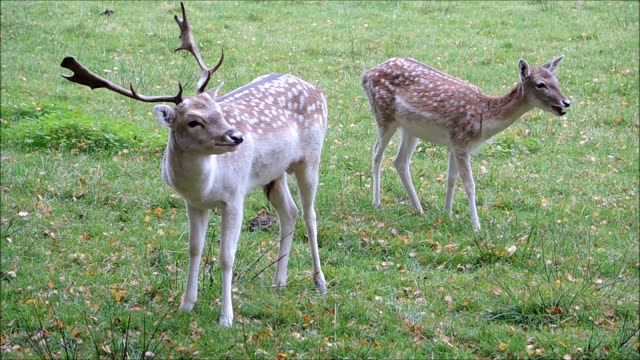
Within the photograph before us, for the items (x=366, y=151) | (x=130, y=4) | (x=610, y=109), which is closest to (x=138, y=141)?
(x=366, y=151)

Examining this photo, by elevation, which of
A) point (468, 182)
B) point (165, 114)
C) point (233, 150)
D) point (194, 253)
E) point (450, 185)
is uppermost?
point (165, 114)

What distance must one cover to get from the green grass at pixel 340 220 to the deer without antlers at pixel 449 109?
0.37 metres

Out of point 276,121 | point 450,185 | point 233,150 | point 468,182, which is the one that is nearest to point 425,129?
point 450,185

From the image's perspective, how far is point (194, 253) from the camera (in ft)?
19.8

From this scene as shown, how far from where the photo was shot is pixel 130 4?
16078 mm

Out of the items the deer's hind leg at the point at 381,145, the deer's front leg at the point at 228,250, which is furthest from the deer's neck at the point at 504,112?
the deer's front leg at the point at 228,250

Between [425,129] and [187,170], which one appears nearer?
[187,170]

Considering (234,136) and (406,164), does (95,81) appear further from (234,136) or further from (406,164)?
(406,164)

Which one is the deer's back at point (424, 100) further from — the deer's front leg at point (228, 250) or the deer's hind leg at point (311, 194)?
the deer's front leg at point (228, 250)

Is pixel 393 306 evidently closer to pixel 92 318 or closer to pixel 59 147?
pixel 92 318

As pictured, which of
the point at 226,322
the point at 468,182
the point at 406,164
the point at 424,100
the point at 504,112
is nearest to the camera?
the point at 226,322

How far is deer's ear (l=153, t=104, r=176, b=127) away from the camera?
A: 17.4ft

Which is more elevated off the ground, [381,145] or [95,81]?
[95,81]

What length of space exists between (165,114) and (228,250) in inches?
39.4
